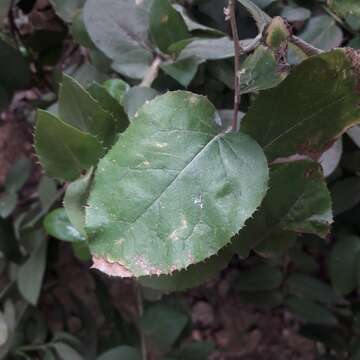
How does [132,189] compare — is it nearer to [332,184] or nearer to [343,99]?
[343,99]

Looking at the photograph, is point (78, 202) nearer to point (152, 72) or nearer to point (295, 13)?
point (152, 72)

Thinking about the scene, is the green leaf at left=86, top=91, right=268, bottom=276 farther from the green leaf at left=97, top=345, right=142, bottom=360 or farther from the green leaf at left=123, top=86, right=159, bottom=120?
the green leaf at left=97, top=345, right=142, bottom=360

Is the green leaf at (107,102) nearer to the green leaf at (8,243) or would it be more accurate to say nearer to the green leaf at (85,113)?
the green leaf at (85,113)

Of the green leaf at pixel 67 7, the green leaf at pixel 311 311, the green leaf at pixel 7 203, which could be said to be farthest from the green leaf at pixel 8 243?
the green leaf at pixel 311 311

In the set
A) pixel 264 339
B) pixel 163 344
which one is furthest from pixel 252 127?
pixel 264 339

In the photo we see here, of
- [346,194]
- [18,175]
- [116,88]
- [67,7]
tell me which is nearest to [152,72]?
[116,88]

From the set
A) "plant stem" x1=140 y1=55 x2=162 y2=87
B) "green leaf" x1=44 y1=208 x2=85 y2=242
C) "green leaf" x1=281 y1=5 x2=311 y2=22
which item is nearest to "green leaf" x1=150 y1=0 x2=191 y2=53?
"plant stem" x1=140 y1=55 x2=162 y2=87
